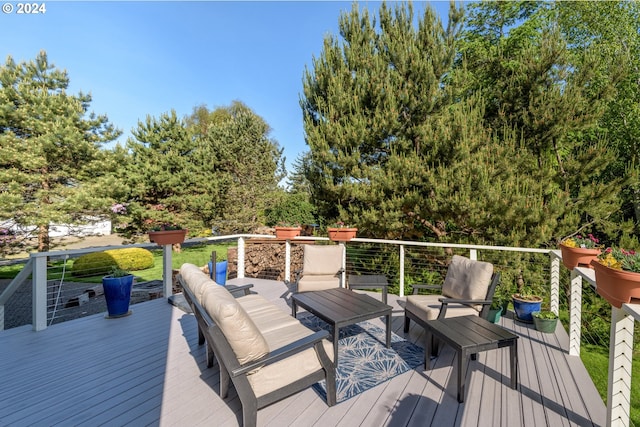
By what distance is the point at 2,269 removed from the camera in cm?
1157

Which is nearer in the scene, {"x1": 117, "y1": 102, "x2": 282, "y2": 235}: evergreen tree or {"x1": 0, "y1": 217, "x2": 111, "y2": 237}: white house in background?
{"x1": 0, "y1": 217, "x2": 111, "y2": 237}: white house in background

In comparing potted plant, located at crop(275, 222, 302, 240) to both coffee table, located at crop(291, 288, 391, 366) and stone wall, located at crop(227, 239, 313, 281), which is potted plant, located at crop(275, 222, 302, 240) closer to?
coffee table, located at crop(291, 288, 391, 366)

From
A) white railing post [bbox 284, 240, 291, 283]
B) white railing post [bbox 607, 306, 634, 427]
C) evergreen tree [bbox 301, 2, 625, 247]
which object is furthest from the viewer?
evergreen tree [bbox 301, 2, 625, 247]

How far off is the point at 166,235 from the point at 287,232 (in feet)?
6.80

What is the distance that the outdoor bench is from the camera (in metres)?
1.75

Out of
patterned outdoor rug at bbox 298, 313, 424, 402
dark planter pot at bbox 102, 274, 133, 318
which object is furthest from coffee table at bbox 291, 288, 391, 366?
dark planter pot at bbox 102, 274, 133, 318

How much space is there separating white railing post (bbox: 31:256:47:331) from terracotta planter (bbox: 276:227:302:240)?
3.24 metres

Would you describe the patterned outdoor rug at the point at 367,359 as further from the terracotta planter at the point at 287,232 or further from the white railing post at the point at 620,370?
the terracotta planter at the point at 287,232

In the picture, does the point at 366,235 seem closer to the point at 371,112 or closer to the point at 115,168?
the point at 371,112

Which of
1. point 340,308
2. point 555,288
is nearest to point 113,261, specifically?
point 340,308

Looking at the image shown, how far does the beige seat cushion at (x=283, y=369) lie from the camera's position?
1844 mm

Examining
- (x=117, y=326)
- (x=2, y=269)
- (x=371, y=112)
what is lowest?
(x=2, y=269)

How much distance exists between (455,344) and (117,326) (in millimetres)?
3824

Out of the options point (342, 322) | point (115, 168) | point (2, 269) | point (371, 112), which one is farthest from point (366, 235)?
point (2, 269)
